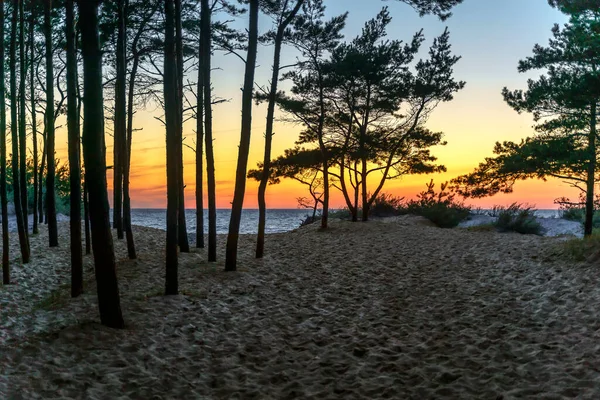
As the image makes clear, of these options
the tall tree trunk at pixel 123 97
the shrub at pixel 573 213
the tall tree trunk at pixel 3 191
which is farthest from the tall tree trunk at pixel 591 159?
the tall tree trunk at pixel 3 191

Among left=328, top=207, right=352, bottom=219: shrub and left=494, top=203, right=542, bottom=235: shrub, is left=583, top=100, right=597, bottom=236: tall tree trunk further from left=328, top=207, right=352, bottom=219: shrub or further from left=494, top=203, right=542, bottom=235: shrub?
left=328, top=207, right=352, bottom=219: shrub

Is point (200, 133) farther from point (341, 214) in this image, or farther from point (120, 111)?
point (341, 214)

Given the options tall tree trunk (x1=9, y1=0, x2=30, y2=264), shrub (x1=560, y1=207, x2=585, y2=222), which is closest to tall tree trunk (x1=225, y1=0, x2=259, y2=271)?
tall tree trunk (x1=9, y1=0, x2=30, y2=264)

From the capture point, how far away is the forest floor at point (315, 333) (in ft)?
15.3

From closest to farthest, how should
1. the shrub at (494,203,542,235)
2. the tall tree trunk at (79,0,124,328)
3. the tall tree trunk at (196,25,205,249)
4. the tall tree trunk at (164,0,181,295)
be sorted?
the tall tree trunk at (79,0,124,328) < the tall tree trunk at (164,0,181,295) < the tall tree trunk at (196,25,205,249) < the shrub at (494,203,542,235)

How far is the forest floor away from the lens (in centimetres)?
466

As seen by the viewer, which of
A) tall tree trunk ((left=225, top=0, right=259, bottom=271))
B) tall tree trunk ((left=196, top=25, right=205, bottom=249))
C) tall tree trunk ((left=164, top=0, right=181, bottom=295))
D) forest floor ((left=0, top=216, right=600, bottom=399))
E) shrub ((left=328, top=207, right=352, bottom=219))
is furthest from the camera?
shrub ((left=328, top=207, right=352, bottom=219))

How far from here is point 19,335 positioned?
20.3ft

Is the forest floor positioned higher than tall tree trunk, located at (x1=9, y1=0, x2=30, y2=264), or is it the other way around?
tall tree trunk, located at (x1=9, y1=0, x2=30, y2=264)

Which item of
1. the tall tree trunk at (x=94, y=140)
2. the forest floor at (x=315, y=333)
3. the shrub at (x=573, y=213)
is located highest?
the tall tree trunk at (x=94, y=140)

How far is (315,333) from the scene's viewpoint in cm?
642

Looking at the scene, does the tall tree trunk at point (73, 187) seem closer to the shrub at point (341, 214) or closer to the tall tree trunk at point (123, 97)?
the tall tree trunk at point (123, 97)

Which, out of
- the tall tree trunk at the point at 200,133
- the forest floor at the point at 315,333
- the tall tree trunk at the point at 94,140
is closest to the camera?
the forest floor at the point at 315,333

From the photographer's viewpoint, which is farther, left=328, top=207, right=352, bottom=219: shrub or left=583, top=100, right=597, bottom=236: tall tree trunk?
left=328, top=207, right=352, bottom=219: shrub
